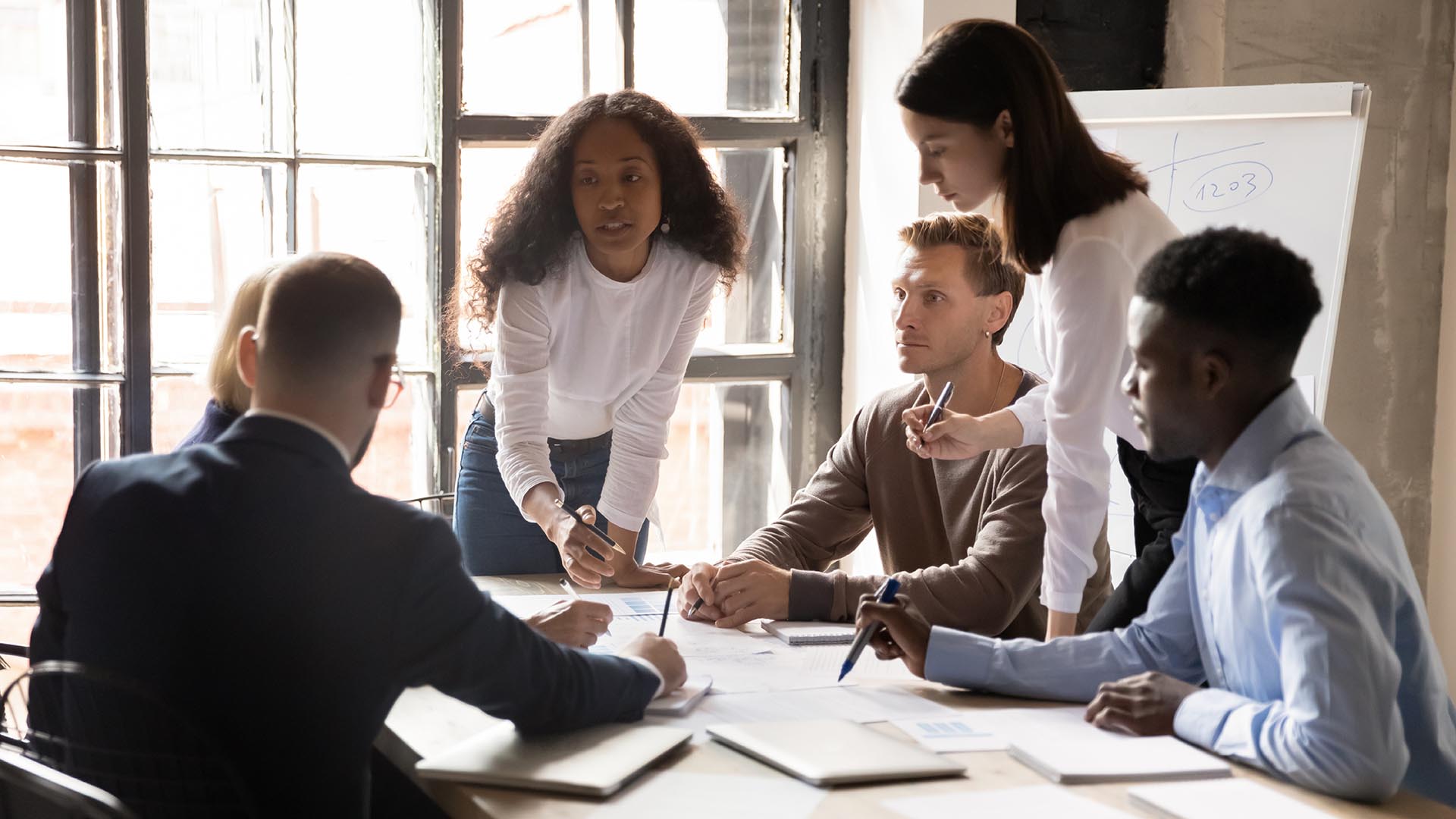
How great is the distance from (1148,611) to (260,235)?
7.06ft

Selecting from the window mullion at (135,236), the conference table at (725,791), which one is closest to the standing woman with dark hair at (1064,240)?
the conference table at (725,791)

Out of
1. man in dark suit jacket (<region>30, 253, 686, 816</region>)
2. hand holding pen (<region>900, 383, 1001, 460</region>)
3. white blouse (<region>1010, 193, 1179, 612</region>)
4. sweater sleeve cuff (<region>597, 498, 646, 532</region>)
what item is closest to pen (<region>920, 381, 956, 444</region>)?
hand holding pen (<region>900, 383, 1001, 460</region>)

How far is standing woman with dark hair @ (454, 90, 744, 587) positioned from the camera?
88.9 inches

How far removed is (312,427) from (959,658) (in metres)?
0.76

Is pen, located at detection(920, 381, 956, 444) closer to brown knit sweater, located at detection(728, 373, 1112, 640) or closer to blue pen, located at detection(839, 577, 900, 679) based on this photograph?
brown knit sweater, located at detection(728, 373, 1112, 640)

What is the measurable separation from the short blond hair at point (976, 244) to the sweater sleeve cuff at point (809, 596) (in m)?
0.60

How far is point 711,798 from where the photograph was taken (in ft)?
3.78

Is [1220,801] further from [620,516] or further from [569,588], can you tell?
[620,516]

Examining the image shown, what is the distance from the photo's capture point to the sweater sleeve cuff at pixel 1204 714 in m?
1.28

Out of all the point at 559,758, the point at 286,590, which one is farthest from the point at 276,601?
the point at 559,758

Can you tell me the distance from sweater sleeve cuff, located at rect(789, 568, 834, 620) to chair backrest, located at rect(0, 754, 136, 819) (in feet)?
3.40

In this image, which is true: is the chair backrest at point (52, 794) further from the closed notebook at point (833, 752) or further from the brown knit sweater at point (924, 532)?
the brown knit sweater at point (924, 532)

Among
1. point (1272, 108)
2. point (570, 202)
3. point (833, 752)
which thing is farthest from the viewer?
point (1272, 108)

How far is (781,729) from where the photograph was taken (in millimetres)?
1319
